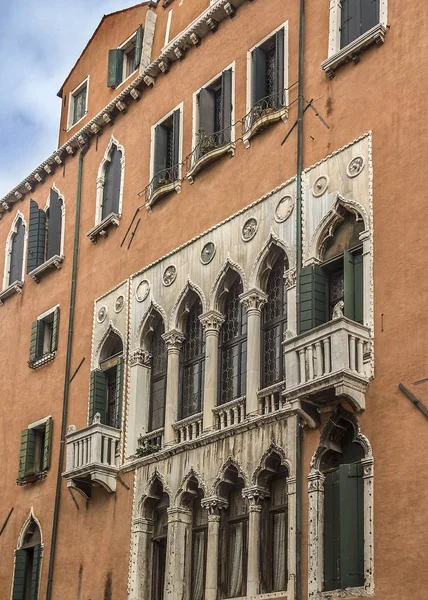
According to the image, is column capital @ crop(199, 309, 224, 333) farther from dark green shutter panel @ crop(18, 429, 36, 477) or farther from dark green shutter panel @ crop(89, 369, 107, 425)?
dark green shutter panel @ crop(18, 429, 36, 477)

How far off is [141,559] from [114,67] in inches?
426

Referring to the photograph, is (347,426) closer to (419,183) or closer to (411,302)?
(411,302)

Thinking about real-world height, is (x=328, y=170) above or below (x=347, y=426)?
above

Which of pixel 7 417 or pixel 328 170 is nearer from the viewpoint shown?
pixel 328 170

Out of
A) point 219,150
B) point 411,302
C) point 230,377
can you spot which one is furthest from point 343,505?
point 219,150

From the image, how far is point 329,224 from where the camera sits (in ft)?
54.3

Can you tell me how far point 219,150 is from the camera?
19266mm

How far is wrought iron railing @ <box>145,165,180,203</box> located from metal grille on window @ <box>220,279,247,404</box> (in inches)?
123

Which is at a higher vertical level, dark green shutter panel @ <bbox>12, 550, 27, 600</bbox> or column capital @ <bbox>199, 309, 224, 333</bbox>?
column capital @ <bbox>199, 309, 224, 333</bbox>

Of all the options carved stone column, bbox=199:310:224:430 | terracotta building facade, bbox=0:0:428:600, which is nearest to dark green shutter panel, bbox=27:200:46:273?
terracotta building facade, bbox=0:0:428:600

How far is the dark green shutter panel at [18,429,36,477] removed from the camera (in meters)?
22.8

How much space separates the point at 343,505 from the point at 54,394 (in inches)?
376

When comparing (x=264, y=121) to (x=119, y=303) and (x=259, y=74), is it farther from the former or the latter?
(x=119, y=303)

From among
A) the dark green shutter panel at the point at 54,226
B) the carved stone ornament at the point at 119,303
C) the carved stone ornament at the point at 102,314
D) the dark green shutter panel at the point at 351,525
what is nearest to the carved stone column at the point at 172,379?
the carved stone ornament at the point at 119,303
